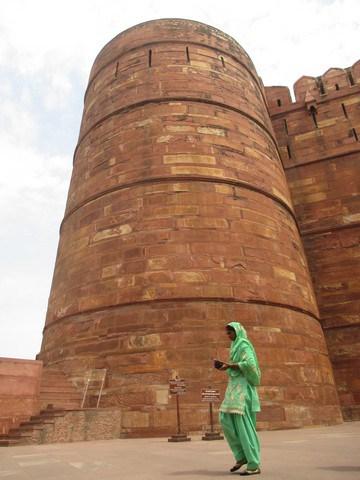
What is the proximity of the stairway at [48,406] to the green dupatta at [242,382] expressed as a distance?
10.7 ft

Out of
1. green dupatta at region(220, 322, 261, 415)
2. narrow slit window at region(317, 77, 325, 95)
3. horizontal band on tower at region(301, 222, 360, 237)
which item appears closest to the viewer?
green dupatta at region(220, 322, 261, 415)

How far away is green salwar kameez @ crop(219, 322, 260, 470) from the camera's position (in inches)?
94.0

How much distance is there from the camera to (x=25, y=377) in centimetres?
539

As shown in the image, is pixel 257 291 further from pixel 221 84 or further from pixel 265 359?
pixel 221 84

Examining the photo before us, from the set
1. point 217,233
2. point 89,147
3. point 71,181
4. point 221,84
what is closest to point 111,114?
point 89,147

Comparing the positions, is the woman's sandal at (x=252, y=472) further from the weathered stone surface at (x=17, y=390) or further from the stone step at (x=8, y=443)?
the weathered stone surface at (x=17, y=390)

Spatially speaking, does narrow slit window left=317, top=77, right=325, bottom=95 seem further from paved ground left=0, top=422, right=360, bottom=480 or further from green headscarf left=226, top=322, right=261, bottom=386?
green headscarf left=226, top=322, right=261, bottom=386

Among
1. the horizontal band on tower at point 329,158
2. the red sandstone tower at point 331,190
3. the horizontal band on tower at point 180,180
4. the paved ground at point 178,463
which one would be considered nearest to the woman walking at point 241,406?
the paved ground at point 178,463

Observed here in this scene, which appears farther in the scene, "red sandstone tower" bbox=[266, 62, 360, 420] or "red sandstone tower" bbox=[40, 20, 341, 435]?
"red sandstone tower" bbox=[266, 62, 360, 420]

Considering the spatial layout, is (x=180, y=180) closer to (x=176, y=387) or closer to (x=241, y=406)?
(x=176, y=387)

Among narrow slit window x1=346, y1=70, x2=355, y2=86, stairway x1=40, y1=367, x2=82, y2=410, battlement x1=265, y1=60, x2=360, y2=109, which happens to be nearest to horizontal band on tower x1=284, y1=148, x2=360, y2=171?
battlement x1=265, y1=60, x2=360, y2=109

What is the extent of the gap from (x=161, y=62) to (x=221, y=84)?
5.02 feet

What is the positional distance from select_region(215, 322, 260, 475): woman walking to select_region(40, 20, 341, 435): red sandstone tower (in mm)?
3049

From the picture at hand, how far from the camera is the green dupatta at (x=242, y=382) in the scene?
2.51 metres
